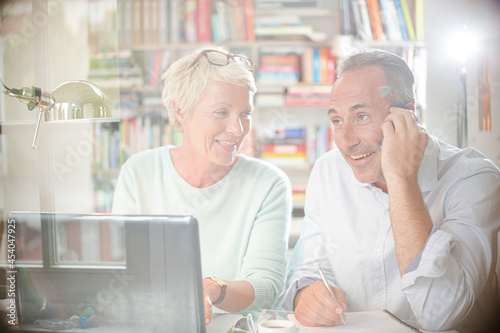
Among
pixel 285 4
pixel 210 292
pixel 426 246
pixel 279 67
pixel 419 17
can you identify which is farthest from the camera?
pixel 279 67

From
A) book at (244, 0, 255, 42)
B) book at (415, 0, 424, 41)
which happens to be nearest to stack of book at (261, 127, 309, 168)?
book at (244, 0, 255, 42)

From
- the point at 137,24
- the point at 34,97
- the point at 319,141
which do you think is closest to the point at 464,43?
the point at 319,141

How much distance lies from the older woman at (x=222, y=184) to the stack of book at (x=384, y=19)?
35 cm

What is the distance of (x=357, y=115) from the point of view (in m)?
1.16

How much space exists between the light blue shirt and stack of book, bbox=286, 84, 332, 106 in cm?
18

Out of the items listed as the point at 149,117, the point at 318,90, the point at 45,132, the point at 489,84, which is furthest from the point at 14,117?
the point at 489,84

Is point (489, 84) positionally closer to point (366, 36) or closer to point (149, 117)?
point (366, 36)

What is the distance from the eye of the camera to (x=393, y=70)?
1.17 meters

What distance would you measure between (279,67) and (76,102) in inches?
26.5

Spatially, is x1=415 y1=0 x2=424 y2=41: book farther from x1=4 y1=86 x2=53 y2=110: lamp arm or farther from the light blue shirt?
x1=4 y1=86 x2=53 y2=110: lamp arm

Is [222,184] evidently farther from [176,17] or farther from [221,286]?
[176,17]

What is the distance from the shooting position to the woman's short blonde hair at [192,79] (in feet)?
4.30

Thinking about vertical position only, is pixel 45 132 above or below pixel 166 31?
below

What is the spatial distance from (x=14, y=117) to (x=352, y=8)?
3.92 feet
